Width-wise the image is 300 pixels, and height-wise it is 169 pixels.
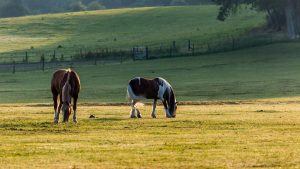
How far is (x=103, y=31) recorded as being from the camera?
129 m

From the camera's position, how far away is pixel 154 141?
24219 mm

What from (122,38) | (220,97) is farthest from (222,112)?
(122,38)

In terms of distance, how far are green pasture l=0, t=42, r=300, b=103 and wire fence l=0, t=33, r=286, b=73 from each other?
308 centimetres

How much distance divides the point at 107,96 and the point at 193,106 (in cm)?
1153

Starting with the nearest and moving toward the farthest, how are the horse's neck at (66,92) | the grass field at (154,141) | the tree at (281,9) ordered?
the grass field at (154,141) < the horse's neck at (66,92) < the tree at (281,9)

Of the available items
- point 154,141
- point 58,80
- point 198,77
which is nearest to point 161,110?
point 58,80

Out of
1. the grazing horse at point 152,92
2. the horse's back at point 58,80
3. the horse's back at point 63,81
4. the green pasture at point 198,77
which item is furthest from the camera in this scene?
the green pasture at point 198,77

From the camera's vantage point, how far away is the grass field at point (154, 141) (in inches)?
781

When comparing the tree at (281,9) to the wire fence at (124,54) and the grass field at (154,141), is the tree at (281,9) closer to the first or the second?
the wire fence at (124,54)

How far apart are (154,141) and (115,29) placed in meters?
106

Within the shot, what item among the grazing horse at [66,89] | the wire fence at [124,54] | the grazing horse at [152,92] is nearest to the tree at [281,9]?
the wire fence at [124,54]

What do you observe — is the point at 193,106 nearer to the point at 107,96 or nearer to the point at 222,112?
the point at 222,112

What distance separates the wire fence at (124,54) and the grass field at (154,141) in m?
50.1

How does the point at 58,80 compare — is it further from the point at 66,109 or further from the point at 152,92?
the point at 152,92
